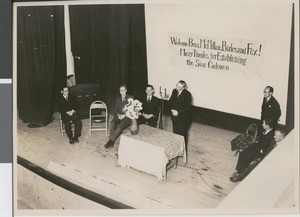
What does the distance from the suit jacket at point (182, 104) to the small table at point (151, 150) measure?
0.17 meters

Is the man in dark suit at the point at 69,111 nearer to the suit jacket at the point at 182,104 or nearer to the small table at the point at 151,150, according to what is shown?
the small table at the point at 151,150

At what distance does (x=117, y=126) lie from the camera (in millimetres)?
3738

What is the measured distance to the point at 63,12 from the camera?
3.70 m

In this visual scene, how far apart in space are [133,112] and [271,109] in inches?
48.0

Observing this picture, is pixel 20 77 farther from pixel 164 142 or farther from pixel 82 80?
pixel 164 142

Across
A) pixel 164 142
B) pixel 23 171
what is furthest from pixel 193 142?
pixel 23 171

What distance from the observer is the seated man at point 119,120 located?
146 inches

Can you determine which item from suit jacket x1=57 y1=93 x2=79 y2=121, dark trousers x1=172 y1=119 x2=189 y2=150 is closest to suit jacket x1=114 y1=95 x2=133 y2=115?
suit jacket x1=57 y1=93 x2=79 y2=121

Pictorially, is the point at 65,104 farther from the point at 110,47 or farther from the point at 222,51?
the point at 222,51

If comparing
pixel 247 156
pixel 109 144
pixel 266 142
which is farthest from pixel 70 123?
pixel 266 142

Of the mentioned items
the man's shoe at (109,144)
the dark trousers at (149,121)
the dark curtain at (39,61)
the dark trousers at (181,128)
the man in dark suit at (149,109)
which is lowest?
the man's shoe at (109,144)

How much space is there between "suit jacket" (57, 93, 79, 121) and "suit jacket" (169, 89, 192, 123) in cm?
90

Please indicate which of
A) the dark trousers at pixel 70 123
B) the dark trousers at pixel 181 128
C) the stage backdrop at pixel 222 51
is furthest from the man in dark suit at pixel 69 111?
the dark trousers at pixel 181 128

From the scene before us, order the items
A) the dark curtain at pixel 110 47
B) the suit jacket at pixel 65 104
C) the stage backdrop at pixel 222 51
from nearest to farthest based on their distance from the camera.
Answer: the stage backdrop at pixel 222 51, the dark curtain at pixel 110 47, the suit jacket at pixel 65 104
